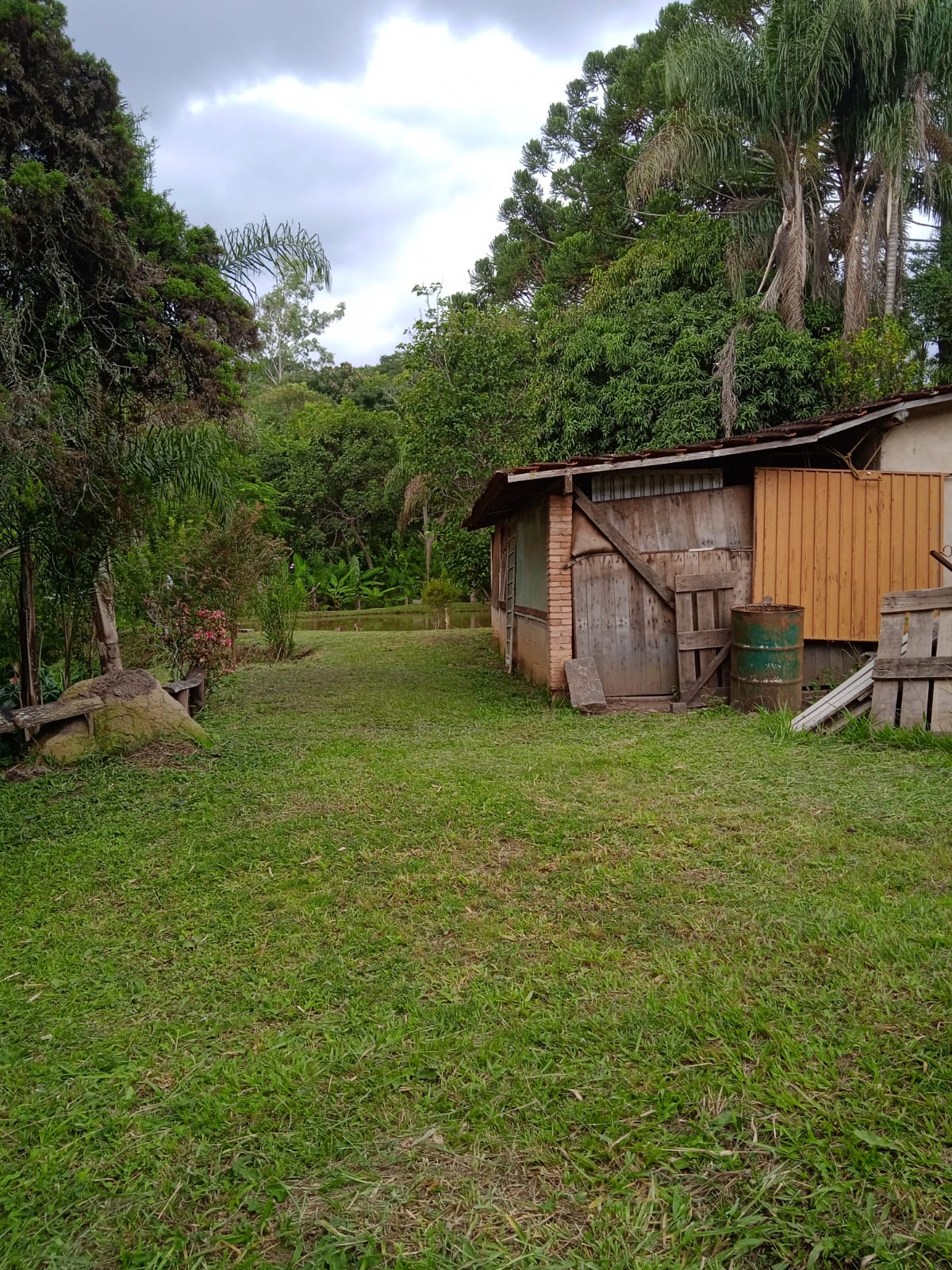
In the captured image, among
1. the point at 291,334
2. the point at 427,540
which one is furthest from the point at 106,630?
the point at 291,334

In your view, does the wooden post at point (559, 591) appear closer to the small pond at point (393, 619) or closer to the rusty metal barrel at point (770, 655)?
the rusty metal barrel at point (770, 655)

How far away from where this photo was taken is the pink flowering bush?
10.3m

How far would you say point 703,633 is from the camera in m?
8.69

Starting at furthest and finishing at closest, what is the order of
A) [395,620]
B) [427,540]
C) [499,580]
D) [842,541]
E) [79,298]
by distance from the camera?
[427,540], [395,620], [499,580], [842,541], [79,298]

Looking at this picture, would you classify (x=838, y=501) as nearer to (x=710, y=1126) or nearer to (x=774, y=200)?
(x=710, y=1126)

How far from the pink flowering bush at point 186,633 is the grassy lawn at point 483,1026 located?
490 centimetres

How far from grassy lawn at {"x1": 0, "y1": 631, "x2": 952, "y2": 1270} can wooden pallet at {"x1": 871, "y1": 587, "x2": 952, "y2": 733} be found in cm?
118

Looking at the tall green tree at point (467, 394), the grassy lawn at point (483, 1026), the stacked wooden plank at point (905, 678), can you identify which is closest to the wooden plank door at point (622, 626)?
the stacked wooden plank at point (905, 678)

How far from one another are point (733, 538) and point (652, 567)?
938mm

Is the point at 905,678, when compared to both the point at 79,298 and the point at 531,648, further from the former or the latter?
the point at 79,298

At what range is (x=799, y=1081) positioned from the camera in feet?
8.04

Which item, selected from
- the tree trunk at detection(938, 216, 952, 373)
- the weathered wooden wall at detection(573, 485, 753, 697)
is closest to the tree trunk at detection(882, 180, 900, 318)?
the tree trunk at detection(938, 216, 952, 373)

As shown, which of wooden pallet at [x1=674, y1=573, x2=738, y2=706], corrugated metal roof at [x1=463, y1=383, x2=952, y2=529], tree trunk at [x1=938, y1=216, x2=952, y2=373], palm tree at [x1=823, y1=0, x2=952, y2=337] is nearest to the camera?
corrugated metal roof at [x1=463, y1=383, x2=952, y2=529]

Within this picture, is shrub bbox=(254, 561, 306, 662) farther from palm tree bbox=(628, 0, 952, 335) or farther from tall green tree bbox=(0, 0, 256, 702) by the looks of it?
palm tree bbox=(628, 0, 952, 335)
